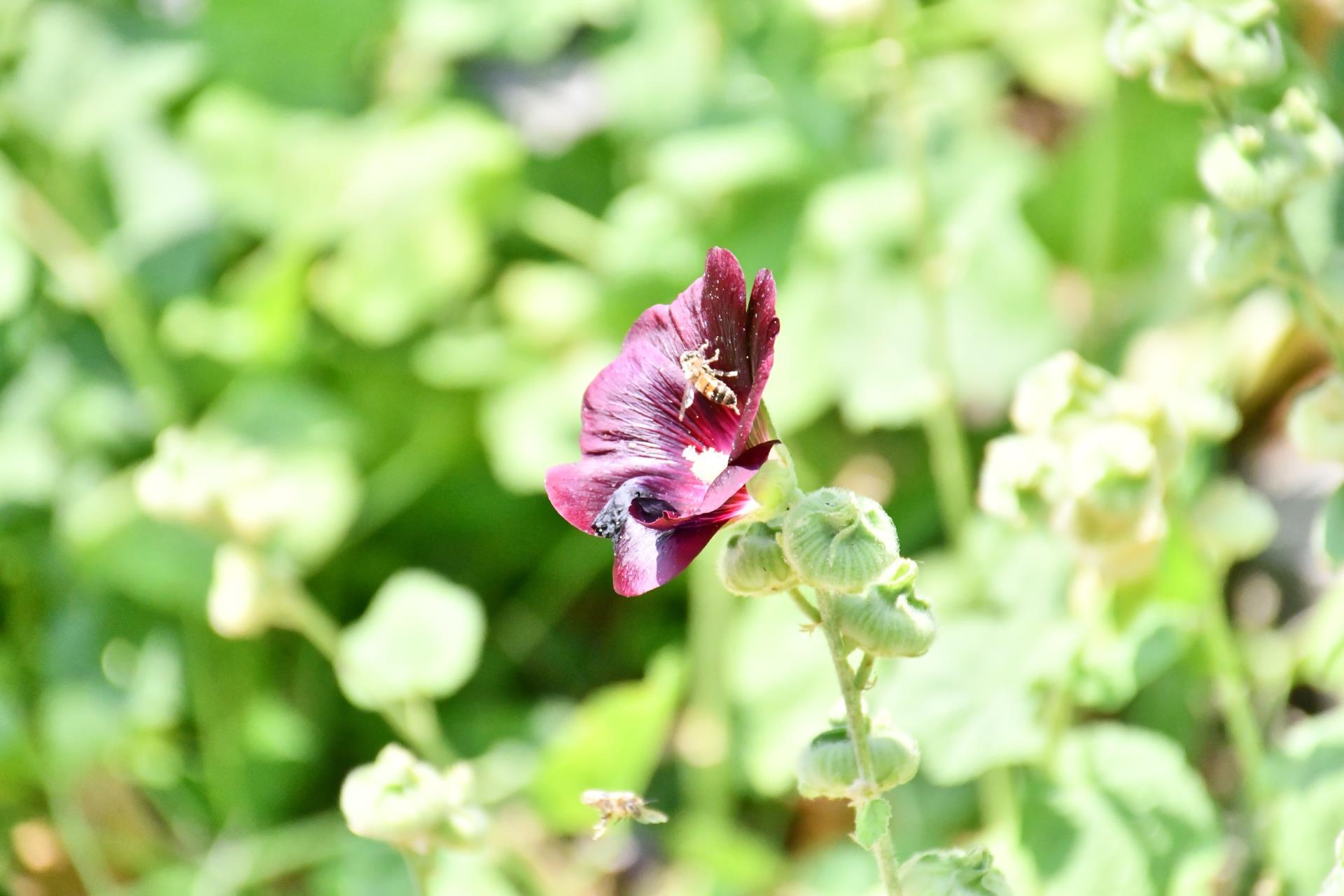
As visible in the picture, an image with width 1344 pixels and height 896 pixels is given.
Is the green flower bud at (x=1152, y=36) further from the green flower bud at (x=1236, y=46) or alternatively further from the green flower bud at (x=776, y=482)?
the green flower bud at (x=776, y=482)

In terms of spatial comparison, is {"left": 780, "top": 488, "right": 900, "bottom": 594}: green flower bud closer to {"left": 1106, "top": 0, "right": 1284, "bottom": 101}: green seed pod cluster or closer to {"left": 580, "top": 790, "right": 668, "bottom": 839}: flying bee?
{"left": 580, "top": 790, "right": 668, "bottom": 839}: flying bee

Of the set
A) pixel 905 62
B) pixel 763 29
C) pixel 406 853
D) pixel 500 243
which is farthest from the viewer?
pixel 500 243

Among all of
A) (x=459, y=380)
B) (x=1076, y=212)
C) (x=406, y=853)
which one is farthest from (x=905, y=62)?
(x=406, y=853)

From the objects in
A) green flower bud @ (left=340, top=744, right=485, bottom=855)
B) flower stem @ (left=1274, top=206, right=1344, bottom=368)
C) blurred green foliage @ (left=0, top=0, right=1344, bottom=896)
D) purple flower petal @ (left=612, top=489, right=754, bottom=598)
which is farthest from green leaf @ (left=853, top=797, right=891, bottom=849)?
blurred green foliage @ (left=0, top=0, right=1344, bottom=896)

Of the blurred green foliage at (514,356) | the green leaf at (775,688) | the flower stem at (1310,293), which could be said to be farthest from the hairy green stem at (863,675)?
the green leaf at (775,688)

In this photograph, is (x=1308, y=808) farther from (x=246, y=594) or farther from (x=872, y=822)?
(x=246, y=594)

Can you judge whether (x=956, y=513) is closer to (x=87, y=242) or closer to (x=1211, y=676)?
(x=1211, y=676)

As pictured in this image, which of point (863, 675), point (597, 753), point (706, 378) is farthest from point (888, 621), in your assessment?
point (597, 753)
